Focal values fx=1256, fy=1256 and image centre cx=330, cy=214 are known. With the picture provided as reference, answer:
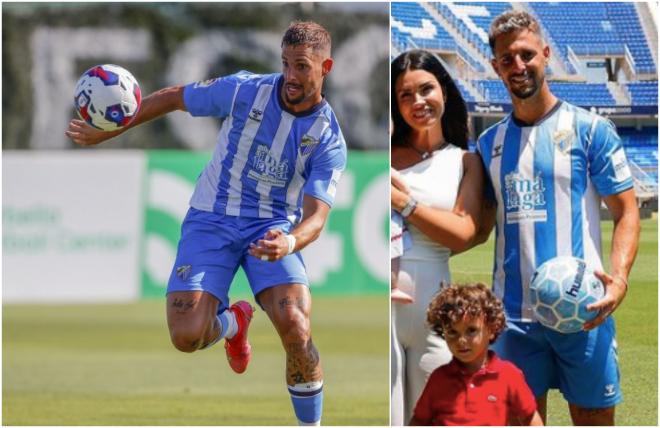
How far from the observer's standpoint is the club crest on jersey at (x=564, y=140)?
206 inches

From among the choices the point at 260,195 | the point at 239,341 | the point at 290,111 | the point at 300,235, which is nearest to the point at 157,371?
the point at 239,341

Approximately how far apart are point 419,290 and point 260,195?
0.94 m

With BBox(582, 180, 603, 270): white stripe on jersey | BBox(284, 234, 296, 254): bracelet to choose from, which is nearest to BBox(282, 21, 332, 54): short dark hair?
BBox(284, 234, 296, 254): bracelet

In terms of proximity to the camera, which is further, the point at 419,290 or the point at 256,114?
the point at 256,114

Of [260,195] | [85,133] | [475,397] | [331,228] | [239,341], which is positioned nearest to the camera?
[475,397]

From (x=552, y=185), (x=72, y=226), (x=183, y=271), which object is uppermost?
(x=72, y=226)

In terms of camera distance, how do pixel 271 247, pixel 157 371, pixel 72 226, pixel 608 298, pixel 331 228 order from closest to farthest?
1. pixel 271 247
2. pixel 608 298
3. pixel 157 371
4. pixel 72 226
5. pixel 331 228

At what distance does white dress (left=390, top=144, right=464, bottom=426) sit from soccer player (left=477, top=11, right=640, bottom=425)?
22 centimetres

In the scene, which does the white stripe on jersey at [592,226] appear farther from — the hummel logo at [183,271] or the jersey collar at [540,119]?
the hummel logo at [183,271]

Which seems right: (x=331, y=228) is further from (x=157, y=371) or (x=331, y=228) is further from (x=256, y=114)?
(x=256, y=114)

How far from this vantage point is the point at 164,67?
1897 cm

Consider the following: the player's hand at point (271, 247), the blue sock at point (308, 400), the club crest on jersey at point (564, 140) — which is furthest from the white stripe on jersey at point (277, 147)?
the club crest on jersey at point (564, 140)

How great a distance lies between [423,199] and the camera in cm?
535

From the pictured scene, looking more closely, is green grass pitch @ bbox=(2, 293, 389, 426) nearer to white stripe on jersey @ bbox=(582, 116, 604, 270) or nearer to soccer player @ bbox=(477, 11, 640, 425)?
soccer player @ bbox=(477, 11, 640, 425)
